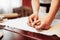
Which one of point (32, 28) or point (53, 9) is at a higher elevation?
point (53, 9)

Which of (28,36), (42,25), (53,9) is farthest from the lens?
(53,9)

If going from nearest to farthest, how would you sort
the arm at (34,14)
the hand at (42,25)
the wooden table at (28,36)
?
the wooden table at (28,36)
the hand at (42,25)
the arm at (34,14)

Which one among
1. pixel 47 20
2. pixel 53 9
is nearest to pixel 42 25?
pixel 47 20

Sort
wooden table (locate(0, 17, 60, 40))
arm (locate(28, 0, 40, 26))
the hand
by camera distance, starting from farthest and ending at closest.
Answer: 1. arm (locate(28, 0, 40, 26))
2. the hand
3. wooden table (locate(0, 17, 60, 40))

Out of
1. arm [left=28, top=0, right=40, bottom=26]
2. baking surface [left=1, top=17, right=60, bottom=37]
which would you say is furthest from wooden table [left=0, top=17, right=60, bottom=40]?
arm [left=28, top=0, right=40, bottom=26]

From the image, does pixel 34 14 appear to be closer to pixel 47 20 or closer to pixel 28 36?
pixel 47 20

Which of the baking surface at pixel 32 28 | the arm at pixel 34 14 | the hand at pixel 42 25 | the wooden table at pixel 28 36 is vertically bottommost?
the wooden table at pixel 28 36

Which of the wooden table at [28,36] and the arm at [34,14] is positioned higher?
the arm at [34,14]

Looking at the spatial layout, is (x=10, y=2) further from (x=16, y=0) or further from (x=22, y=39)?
(x=22, y=39)

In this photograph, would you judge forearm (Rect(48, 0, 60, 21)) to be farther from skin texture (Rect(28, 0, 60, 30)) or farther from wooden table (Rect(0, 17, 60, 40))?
wooden table (Rect(0, 17, 60, 40))

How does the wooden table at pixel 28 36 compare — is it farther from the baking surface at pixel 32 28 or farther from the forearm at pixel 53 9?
the forearm at pixel 53 9

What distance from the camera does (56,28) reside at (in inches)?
40.1

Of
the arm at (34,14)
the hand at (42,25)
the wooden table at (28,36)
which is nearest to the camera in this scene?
the wooden table at (28,36)

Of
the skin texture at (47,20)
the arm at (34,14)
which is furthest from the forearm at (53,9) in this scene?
the arm at (34,14)
